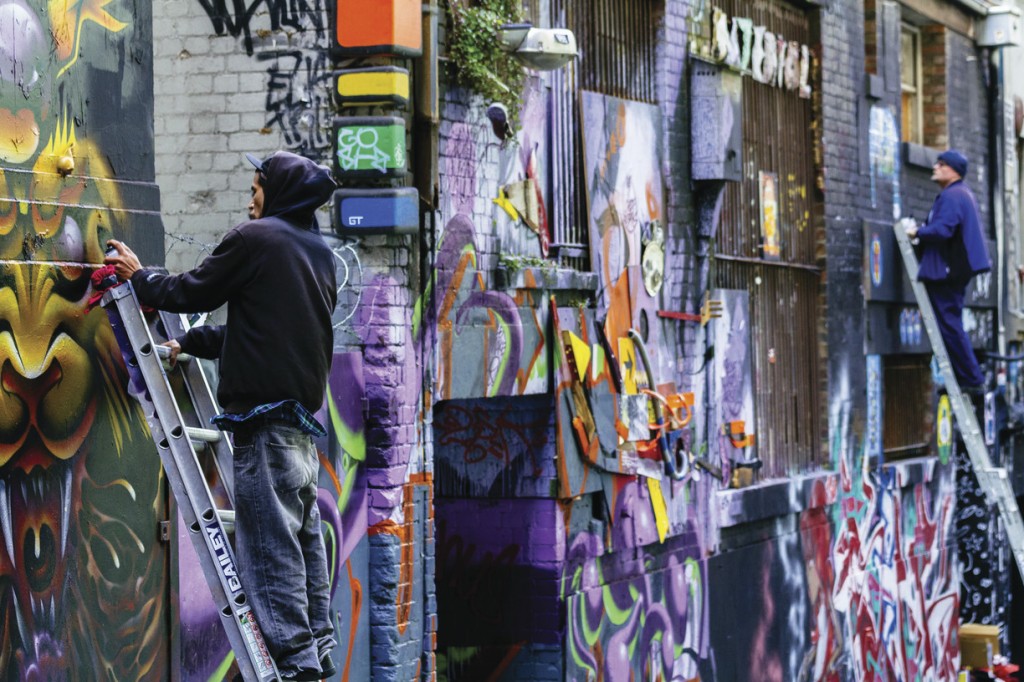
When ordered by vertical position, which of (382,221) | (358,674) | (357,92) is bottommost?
(358,674)

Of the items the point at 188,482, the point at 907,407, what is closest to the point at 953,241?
the point at 907,407

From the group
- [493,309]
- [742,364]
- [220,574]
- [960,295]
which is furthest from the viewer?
[960,295]

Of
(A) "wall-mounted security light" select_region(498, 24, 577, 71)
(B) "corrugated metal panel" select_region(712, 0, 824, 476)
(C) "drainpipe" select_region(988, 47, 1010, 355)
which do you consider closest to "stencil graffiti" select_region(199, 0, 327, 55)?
(A) "wall-mounted security light" select_region(498, 24, 577, 71)

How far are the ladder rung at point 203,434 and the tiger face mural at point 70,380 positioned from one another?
0.44 meters

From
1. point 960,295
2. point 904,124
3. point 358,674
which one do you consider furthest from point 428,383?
point 904,124

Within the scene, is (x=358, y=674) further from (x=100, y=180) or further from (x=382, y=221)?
(x=100, y=180)

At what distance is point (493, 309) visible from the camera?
30.5 feet

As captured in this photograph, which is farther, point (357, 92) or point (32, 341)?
point (357, 92)

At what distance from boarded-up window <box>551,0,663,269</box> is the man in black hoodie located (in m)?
3.89

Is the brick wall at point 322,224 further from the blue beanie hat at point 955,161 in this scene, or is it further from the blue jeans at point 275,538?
the blue beanie hat at point 955,161

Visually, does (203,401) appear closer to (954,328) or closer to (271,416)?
(271,416)

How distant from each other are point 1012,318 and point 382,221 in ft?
37.0

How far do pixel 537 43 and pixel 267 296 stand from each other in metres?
3.51

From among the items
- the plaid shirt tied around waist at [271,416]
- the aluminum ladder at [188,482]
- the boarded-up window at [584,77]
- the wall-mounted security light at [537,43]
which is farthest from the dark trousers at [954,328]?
the aluminum ladder at [188,482]
